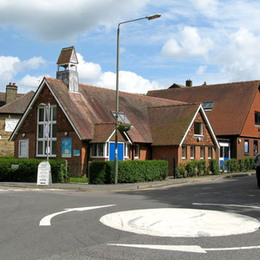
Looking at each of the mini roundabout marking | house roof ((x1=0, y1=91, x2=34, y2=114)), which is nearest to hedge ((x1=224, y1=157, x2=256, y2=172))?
the mini roundabout marking

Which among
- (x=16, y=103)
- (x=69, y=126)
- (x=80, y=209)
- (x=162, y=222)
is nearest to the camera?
(x=162, y=222)

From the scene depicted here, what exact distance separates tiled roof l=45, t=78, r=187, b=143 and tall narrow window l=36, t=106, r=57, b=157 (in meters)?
1.68

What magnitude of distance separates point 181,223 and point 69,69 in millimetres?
24663

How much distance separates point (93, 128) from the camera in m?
29.8

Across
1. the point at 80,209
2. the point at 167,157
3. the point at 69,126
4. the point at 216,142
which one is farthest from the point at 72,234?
the point at 216,142

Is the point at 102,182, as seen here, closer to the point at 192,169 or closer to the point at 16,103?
the point at 192,169

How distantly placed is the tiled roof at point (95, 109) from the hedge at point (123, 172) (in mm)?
5512

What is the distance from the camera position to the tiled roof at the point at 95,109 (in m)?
29.7

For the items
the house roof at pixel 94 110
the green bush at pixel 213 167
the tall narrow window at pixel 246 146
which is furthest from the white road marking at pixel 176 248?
the tall narrow window at pixel 246 146

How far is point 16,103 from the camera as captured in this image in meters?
49.1

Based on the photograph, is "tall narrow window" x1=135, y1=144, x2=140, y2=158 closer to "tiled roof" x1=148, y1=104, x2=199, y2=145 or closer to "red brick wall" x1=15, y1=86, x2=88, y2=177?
"tiled roof" x1=148, y1=104, x2=199, y2=145

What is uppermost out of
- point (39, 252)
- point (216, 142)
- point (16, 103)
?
point (16, 103)

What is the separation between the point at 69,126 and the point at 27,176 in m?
5.45

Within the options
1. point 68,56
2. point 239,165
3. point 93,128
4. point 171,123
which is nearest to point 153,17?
point 93,128
